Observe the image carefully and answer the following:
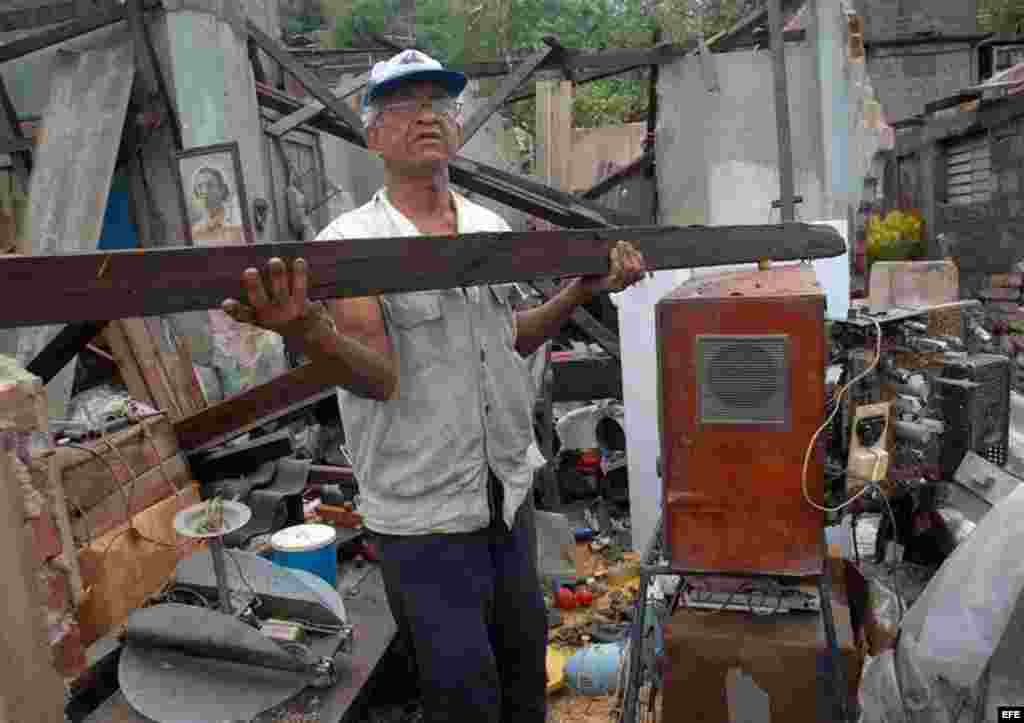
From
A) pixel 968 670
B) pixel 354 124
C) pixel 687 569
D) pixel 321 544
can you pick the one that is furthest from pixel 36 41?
pixel 968 670

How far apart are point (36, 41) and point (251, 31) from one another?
1.52 metres

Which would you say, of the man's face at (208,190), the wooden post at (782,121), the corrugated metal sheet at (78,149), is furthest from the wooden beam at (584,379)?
the corrugated metal sheet at (78,149)

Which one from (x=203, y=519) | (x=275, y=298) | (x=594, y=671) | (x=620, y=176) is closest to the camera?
(x=275, y=298)

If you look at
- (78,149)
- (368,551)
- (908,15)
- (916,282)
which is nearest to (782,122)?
(916,282)

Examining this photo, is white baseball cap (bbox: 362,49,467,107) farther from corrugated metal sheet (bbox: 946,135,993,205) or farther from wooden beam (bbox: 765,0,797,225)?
corrugated metal sheet (bbox: 946,135,993,205)

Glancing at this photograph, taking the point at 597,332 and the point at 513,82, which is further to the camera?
the point at 513,82

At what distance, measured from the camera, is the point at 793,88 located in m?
6.55

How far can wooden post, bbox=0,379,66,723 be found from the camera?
222cm

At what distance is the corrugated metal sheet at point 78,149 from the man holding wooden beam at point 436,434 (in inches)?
159

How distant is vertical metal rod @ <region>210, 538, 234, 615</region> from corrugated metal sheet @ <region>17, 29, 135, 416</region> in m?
2.95

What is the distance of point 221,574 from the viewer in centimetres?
300

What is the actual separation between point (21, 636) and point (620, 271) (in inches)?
77.0

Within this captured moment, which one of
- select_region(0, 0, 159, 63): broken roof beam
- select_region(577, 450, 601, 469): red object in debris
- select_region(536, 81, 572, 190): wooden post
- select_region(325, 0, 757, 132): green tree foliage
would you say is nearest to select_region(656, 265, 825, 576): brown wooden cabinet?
select_region(577, 450, 601, 469): red object in debris

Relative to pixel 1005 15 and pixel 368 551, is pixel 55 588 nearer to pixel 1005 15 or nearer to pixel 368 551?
pixel 368 551
